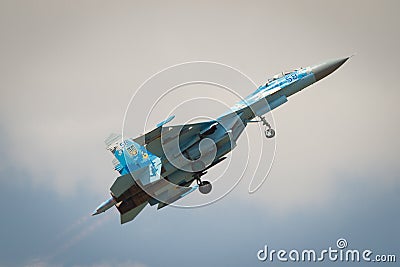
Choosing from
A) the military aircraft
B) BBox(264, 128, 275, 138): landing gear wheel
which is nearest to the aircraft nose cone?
the military aircraft

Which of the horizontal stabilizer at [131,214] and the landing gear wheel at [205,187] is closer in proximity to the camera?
the landing gear wheel at [205,187]

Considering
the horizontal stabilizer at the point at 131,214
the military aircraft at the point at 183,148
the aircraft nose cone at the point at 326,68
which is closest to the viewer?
the military aircraft at the point at 183,148

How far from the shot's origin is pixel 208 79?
144ft

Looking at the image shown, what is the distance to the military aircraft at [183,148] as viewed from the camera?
147ft

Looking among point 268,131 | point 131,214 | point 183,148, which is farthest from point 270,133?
point 131,214

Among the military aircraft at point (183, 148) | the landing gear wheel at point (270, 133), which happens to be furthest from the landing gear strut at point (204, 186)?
the landing gear wheel at point (270, 133)

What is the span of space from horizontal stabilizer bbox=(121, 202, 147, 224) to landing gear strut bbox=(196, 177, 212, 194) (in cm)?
371

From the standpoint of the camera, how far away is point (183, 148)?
4556cm

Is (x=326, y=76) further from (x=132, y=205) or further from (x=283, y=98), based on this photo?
(x=132, y=205)

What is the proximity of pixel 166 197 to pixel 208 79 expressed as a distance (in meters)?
8.49

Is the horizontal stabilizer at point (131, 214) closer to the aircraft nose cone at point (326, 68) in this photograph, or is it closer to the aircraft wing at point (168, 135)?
the aircraft wing at point (168, 135)

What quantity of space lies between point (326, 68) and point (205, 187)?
10.5 meters

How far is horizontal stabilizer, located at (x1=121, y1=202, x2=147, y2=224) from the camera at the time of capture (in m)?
47.4

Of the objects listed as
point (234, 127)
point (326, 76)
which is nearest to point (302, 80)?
point (326, 76)
